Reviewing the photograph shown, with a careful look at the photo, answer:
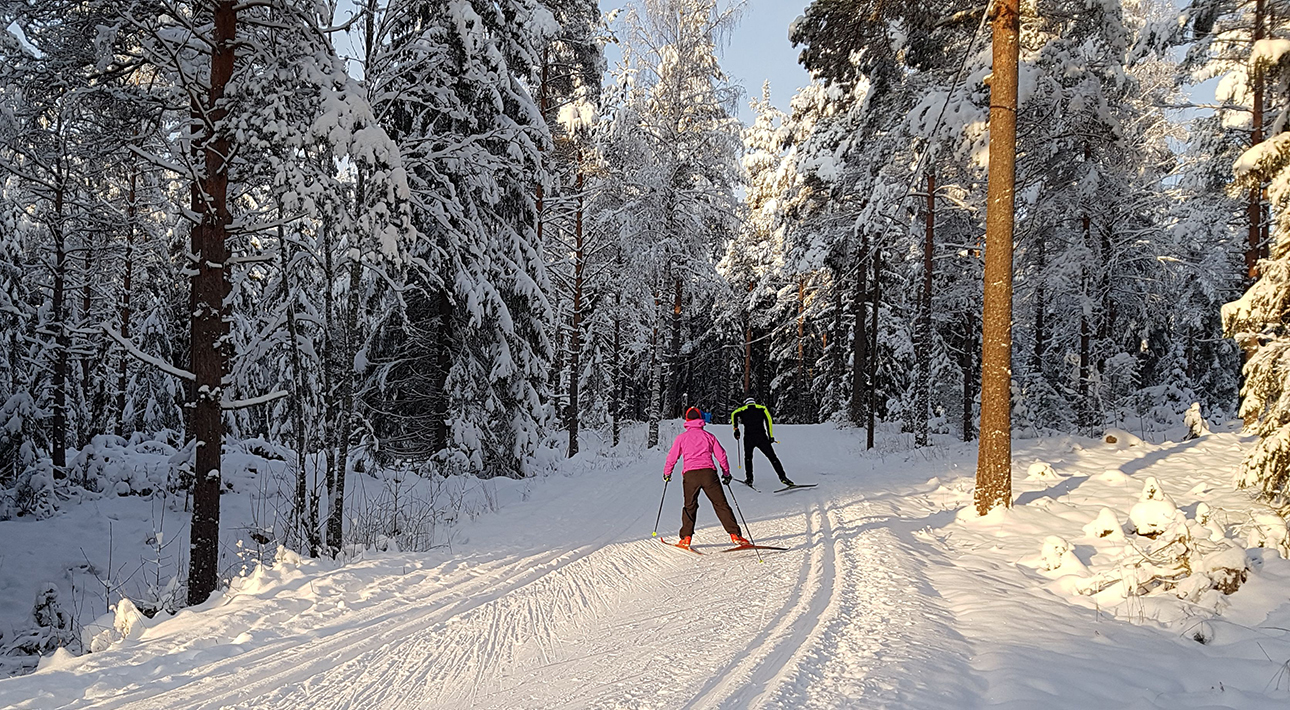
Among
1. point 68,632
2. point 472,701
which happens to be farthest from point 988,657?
point 68,632

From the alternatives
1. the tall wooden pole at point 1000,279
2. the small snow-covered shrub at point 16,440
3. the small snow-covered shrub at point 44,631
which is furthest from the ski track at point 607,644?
the small snow-covered shrub at point 16,440

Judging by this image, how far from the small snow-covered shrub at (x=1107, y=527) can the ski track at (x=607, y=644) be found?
80.8 inches

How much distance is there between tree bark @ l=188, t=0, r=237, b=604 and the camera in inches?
289

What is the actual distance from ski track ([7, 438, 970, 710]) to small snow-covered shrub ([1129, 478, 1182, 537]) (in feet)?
7.59

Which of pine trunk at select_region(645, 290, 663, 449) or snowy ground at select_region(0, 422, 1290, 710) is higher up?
pine trunk at select_region(645, 290, 663, 449)

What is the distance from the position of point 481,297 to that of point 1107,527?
1058cm

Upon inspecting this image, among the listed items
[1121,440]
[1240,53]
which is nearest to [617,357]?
[1121,440]

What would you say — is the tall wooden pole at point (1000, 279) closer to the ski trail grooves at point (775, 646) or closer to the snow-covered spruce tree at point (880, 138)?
the snow-covered spruce tree at point (880, 138)

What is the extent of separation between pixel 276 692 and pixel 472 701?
1.27 meters

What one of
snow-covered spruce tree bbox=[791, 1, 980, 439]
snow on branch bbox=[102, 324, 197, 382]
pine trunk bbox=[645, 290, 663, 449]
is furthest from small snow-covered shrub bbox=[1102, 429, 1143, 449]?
snow on branch bbox=[102, 324, 197, 382]

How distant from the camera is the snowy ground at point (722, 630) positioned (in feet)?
14.3

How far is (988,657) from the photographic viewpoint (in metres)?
4.87

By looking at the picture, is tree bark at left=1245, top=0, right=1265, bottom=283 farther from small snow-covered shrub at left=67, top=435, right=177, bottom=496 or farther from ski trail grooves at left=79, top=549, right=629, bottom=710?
small snow-covered shrub at left=67, top=435, right=177, bottom=496

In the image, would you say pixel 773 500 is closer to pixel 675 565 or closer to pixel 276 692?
pixel 675 565
